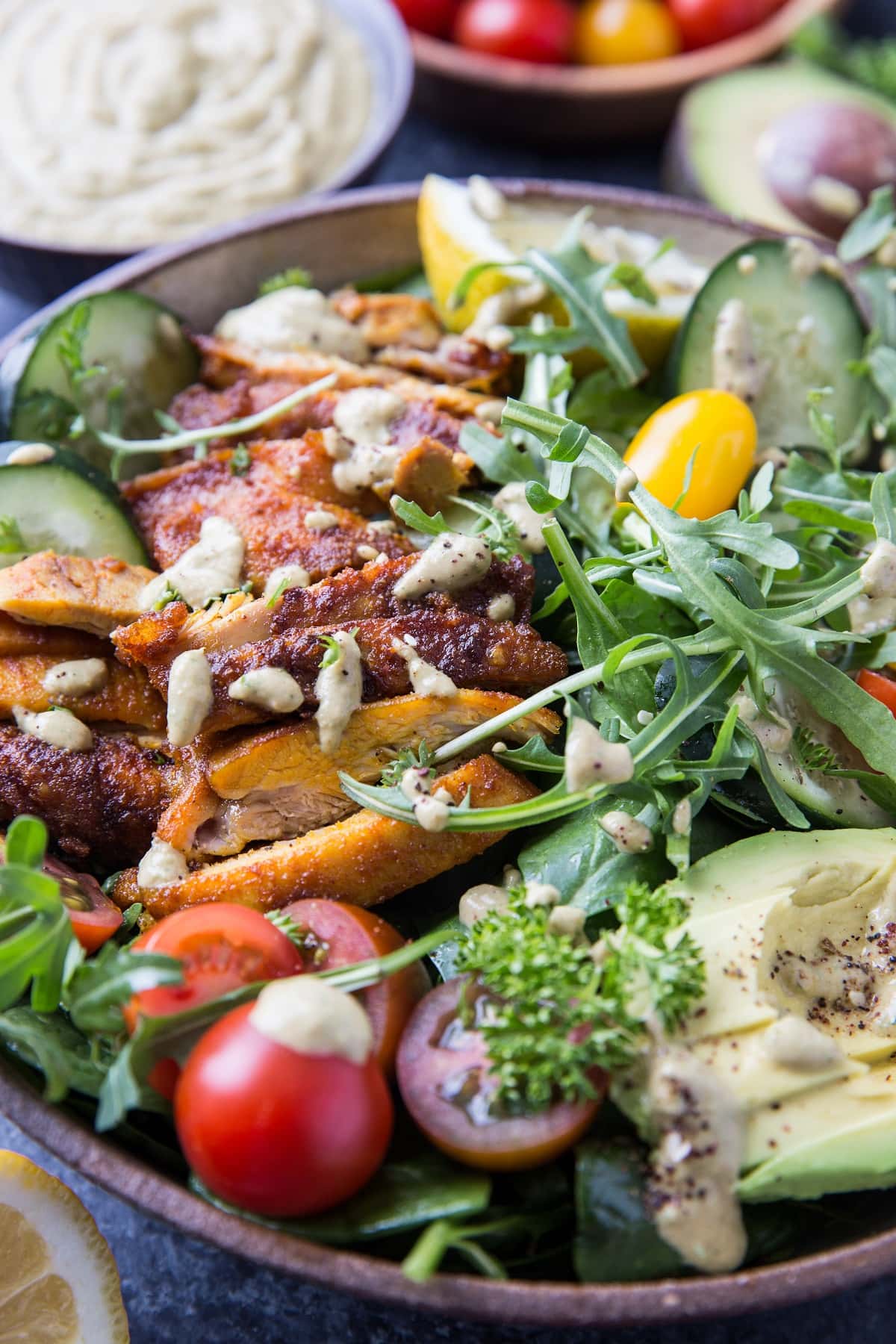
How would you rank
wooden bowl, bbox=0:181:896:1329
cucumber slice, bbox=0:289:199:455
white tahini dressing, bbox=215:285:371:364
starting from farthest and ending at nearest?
1. white tahini dressing, bbox=215:285:371:364
2. cucumber slice, bbox=0:289:199:455
3. wooden bowl, bbox=0:181:896:1329

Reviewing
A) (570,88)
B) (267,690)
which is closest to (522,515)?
(267,690)

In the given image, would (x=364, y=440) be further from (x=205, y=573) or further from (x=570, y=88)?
(x=570, y=88)

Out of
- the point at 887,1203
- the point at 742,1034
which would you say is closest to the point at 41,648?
the point at 742,1034

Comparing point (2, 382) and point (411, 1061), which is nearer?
point (411, 1061)

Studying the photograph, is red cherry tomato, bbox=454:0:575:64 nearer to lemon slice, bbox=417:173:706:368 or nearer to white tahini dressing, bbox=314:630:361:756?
lemon slice, bbox=417:173:706:368

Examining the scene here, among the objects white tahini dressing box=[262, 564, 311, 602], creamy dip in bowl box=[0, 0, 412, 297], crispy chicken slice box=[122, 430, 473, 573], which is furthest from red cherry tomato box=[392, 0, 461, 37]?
white tahini dressing box=[262, 564, 311, 602]

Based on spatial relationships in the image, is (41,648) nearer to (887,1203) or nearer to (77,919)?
(77,919)
